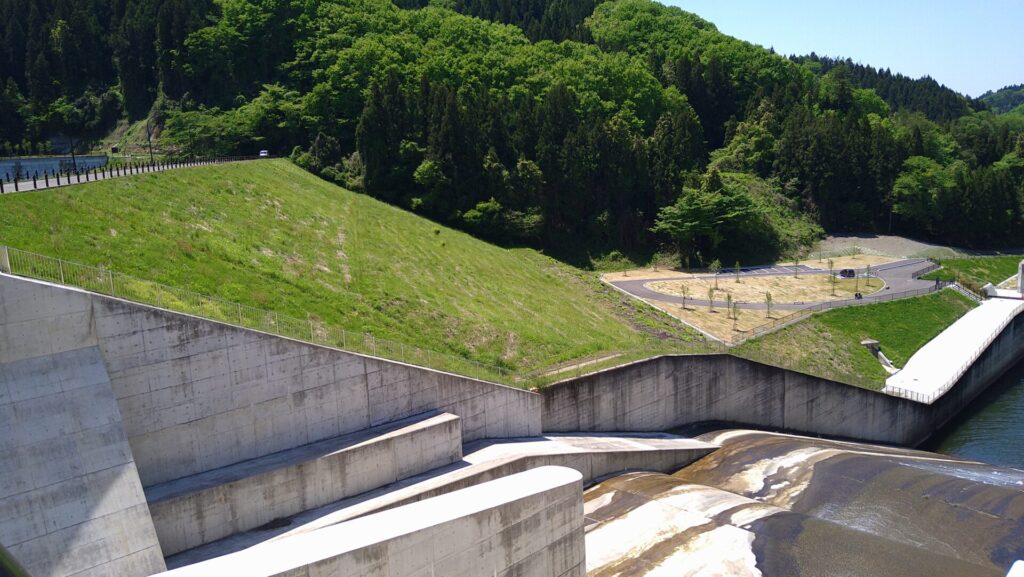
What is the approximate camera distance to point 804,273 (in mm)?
58156

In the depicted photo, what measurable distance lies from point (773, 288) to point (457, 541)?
42.7 metres

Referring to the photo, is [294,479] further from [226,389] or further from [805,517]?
[805,517]

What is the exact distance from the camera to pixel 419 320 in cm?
2978

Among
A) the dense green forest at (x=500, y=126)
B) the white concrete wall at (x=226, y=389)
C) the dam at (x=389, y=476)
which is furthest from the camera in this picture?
the dense green forest at (x=500, y=126)

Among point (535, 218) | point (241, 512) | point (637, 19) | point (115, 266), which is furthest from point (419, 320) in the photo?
point (637, 19)

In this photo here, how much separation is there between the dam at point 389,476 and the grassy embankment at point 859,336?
37.1 ft

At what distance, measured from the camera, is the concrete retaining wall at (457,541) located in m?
13.5

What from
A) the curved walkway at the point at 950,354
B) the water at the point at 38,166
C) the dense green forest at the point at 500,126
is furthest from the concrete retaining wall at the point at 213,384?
the dense green forest at the point at 500,126

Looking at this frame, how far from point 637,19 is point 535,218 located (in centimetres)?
6694

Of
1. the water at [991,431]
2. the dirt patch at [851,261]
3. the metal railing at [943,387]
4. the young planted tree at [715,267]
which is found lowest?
the water at [991,431]

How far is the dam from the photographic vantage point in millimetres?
14617

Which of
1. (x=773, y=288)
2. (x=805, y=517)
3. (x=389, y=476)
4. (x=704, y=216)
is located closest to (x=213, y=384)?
(x=389, y=476)

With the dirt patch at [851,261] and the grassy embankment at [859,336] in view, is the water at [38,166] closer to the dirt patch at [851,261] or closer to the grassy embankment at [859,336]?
the grassy embankment at [859,336]

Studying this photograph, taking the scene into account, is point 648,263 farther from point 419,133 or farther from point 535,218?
point 419,133
